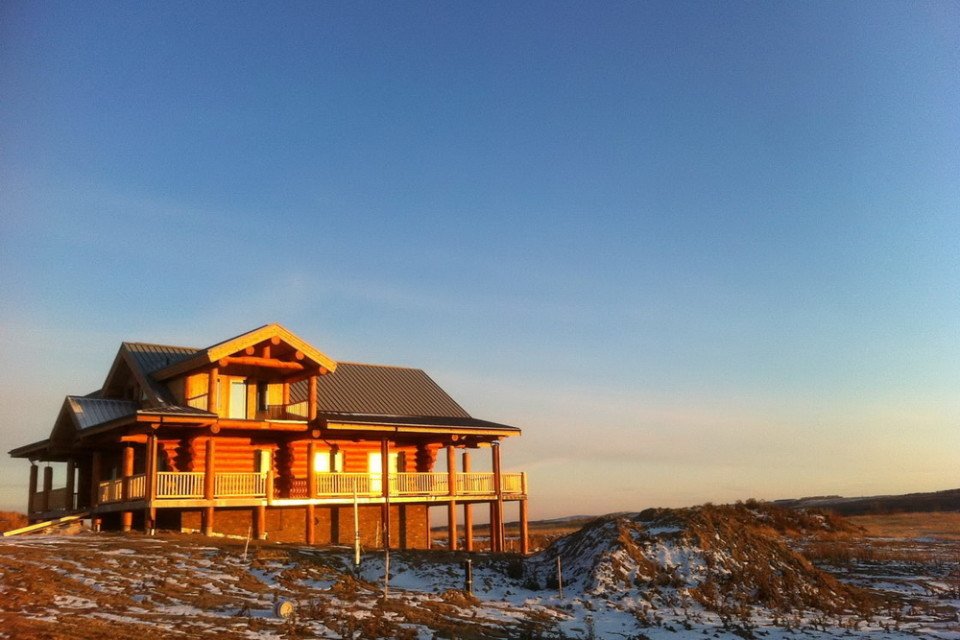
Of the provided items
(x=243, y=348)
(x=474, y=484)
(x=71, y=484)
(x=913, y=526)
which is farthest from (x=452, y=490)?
(x=913, y=526)

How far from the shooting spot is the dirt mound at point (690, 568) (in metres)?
22.5

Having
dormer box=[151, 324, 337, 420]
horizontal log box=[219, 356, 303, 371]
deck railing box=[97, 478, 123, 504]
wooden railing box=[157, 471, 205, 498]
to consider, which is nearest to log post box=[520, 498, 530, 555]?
dormer box=[151, 324, 337, 420]

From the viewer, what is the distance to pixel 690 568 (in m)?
23.9

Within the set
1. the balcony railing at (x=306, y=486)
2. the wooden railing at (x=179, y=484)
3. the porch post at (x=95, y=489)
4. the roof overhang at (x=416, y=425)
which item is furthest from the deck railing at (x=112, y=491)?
the roof overhang at (x=416, y=425)

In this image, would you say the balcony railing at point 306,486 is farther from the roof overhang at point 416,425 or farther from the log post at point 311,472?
the roof overhang at point 416,425

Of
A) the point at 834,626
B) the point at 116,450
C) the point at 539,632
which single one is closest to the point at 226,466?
the point at 116,450

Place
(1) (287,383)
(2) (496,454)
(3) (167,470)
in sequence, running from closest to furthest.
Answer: (3) (167,470) < (1) (287,383) < (2) (496,454)

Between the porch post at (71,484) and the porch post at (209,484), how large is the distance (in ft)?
28.3

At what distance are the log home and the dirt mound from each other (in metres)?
7.00

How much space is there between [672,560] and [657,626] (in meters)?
4.86

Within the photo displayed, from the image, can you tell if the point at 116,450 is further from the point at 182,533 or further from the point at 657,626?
the point at 657,626

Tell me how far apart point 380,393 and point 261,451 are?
274 inches

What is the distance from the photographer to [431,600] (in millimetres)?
19672

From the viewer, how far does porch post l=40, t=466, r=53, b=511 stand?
3569 centimetres
